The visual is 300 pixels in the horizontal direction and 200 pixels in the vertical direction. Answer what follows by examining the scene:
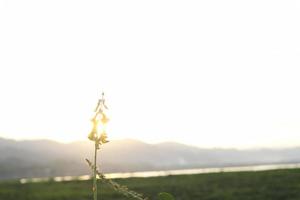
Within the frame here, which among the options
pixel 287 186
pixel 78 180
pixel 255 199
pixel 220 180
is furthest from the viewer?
pixel 78 180

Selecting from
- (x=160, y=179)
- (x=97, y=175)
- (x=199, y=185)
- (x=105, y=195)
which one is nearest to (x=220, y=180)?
(x=199, y=185)

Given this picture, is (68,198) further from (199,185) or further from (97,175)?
(97,175)

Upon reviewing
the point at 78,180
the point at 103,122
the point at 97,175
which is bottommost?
the point at 97,175

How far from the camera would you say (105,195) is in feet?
92.3

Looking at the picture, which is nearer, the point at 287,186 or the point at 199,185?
the point at 287,186

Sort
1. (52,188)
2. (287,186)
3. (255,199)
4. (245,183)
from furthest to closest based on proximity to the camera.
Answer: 1. (52,188)
2. (245,183)
3. (287,186)
4. (255,199)

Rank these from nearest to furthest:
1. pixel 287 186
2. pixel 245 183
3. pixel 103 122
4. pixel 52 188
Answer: pixel 103 122, pixel 287 186, pixel 245 183, pixel 52 188

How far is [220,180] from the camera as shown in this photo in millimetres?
34031

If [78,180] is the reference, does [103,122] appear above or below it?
below

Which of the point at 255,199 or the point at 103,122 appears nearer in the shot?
the point at 103,122

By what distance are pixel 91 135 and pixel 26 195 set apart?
3194 centimetres

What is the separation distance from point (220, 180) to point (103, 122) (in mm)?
33174

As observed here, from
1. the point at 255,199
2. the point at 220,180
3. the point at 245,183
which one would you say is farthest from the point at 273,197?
the point at 220,180

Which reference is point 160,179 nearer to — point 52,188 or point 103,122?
point 52,188
